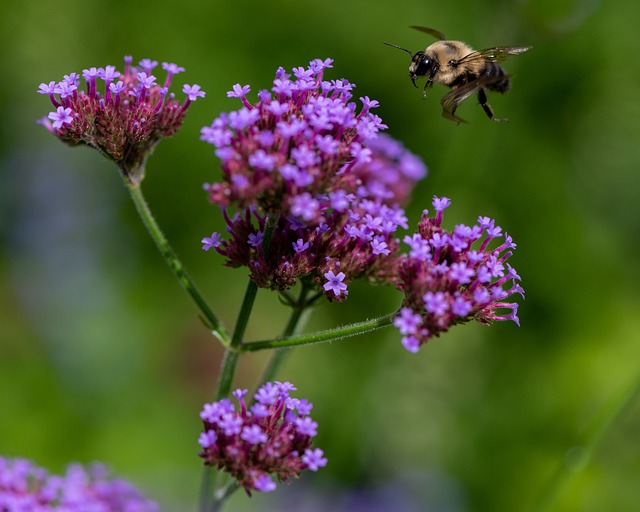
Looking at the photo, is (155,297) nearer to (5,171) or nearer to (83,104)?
(5,171)

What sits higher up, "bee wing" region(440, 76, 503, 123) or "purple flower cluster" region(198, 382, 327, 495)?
"bee wing" region(440, 76, 503, 123)

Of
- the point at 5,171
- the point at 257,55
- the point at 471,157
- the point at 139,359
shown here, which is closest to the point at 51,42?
the point at 5,171

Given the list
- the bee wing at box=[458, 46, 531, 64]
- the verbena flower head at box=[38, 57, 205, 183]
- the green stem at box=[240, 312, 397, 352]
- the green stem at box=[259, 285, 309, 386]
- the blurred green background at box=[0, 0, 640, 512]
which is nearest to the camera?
the green stem at box=[240, 312, 397, 352]

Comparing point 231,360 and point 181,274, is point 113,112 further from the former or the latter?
point 231,360

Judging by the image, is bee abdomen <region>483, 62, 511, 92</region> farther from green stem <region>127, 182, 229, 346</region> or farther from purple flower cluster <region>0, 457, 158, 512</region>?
purple flower cluster <region>0, 457, 158, 512</region>

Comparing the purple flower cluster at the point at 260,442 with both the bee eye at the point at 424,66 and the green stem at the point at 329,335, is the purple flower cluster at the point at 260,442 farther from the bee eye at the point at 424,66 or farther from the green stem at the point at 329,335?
the bee eye at the point at 424,66

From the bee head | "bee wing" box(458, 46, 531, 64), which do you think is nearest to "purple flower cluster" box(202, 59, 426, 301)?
the bee head

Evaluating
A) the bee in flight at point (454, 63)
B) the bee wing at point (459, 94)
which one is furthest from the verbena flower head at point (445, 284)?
the bee in flight at point (454, 63)

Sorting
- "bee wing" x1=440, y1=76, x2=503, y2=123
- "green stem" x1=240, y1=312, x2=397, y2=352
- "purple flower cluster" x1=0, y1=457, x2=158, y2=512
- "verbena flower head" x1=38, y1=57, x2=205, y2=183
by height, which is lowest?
"purple flower cluster" x1=0, y1=457, x2=158, y2=512
